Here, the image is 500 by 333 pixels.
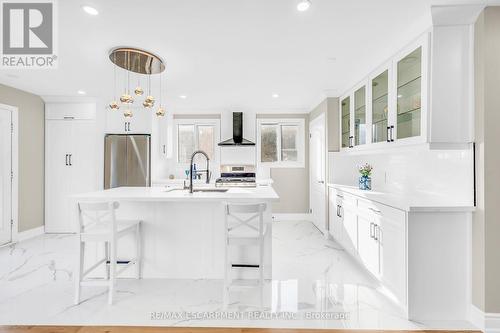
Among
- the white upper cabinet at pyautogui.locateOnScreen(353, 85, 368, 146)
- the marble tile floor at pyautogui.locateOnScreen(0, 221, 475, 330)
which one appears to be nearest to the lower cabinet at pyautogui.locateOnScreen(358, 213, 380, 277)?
the marble tile floor at pyautogui.locateOnScreen(0, 221, 475, 330)

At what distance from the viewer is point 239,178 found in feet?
17.9

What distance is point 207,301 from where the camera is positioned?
2.40 metres

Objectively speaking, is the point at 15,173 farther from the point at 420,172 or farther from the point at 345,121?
the point at 420,172

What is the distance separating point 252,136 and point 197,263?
3.56 m

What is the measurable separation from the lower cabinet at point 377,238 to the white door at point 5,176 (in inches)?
205

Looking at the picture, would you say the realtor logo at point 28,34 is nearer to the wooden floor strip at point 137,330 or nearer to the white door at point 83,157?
the white door at point 83,157

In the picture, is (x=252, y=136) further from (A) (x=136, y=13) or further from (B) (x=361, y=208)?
(A) (x=136, y=13)

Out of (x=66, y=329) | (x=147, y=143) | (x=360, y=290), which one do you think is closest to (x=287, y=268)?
(x=360, y=290)

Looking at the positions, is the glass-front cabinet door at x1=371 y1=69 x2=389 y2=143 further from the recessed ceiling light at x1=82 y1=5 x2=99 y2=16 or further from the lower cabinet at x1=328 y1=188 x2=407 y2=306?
the recessed ceiling light at x1=82 y1=5 x2=99 y2=16

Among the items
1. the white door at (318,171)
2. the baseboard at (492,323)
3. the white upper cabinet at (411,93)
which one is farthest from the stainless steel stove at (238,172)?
the baseboard at (492,323)

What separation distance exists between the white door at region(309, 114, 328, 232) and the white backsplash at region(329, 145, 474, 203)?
1.42ft

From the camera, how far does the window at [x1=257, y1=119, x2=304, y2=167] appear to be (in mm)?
5918

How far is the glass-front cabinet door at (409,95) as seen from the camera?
7.89ft

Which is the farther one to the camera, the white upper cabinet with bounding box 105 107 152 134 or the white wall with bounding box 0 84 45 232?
the white upper cabinet with bounding box 105 107 152 134
